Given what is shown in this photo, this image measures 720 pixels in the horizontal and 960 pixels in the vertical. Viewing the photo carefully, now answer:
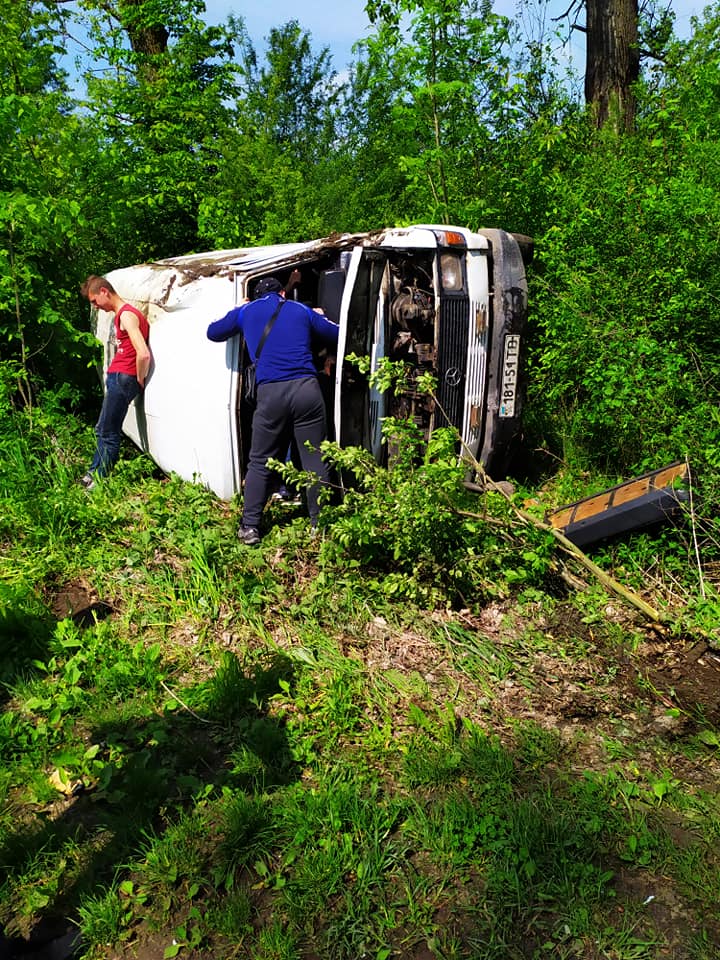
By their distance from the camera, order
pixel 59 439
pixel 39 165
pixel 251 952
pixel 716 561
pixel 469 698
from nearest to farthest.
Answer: pixel 251 952, pixel 469 698, pixel 716 561, pixel 59 439, pixel 39 165

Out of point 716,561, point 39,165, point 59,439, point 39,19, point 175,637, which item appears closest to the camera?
point 175,637

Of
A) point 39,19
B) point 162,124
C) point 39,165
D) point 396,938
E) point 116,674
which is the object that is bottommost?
point 396,938

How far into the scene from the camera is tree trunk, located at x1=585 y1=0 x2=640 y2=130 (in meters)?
8.92

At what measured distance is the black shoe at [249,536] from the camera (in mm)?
5098

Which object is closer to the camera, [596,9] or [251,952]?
[251,952]

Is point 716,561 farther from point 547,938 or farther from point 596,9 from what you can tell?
point 596,9

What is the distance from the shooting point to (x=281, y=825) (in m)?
3.02

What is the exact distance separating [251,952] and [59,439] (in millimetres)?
4817

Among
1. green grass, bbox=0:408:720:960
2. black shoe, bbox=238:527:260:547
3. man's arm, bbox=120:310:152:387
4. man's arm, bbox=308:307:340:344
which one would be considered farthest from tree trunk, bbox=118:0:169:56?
black shoe, bbox=238:527:260:547

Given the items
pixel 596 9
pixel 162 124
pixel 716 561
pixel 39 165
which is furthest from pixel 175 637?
pixel 596 9

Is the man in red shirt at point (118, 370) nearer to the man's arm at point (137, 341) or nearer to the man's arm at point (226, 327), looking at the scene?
the man's arm at point (137, 341)

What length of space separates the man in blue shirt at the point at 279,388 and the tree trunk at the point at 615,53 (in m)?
6.02

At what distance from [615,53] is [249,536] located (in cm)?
800

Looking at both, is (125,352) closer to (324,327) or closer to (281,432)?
(281,432)
